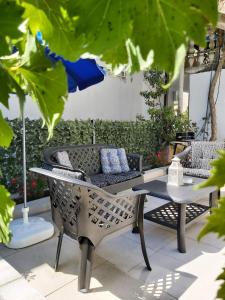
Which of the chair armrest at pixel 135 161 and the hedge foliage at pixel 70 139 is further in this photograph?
the chair armrest at pixel 135 161

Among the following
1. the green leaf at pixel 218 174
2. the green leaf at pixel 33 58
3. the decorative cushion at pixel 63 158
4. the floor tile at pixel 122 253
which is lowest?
the floor tile at pixel 122 253

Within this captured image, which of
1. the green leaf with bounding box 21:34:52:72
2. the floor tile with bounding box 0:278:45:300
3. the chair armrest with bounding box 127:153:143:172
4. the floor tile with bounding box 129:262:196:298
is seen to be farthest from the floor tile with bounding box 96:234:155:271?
the green leaf with bounding box 21:34:52:72

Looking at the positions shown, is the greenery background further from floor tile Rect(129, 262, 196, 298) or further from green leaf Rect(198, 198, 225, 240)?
green leaf Rect(198, 198, 225, 240)

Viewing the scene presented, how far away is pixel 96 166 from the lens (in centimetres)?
488

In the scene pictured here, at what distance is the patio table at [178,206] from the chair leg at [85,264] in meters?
1.17

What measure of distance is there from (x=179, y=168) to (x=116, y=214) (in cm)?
162

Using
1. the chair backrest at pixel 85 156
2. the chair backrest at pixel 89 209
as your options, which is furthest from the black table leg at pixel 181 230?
the chair backrest at pixel 85 156

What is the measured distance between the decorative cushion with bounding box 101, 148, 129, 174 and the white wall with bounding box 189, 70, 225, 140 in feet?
13.7

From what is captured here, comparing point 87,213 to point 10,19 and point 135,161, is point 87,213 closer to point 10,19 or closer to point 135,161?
point 10,19

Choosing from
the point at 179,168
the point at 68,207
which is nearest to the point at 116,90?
the point at 179,168

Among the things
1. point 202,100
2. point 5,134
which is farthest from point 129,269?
point 202,100

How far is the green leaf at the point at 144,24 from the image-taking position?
1.15ft

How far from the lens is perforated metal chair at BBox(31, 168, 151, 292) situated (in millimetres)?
2123

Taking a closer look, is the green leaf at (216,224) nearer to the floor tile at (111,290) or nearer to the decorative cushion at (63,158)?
the floor tile at (111,290)
